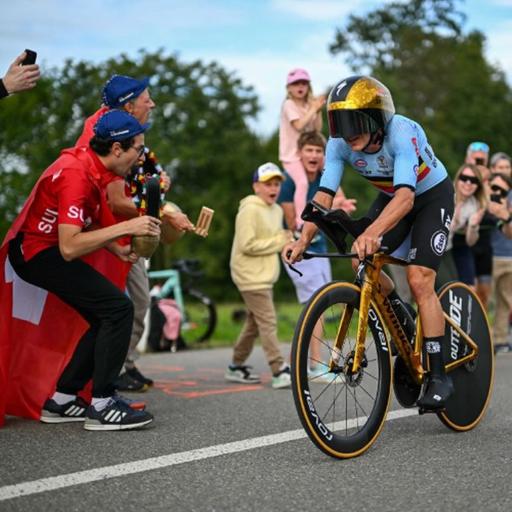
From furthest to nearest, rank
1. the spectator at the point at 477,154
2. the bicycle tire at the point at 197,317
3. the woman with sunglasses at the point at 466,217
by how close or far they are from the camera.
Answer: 1. the bicycle tire at the point at 197,317
2. the spectator at the point at 477,154
3. the woman with sunglasses at the point at 466,217

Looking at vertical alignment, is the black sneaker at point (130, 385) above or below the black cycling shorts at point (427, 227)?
below

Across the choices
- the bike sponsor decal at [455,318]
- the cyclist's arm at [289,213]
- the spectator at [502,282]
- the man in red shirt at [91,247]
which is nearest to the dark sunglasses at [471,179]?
the spectator at [502,282]

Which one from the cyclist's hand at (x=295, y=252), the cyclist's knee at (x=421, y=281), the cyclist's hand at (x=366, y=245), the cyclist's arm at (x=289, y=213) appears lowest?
the cyclist's knee at (x=421, y=281)

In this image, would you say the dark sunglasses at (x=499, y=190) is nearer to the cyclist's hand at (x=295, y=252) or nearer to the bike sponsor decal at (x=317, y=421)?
the cyclist's hand at (x=295, y=252)

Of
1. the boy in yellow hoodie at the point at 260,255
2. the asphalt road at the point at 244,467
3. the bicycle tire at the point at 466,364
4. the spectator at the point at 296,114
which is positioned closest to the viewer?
the asphalt road at the point at 244,467

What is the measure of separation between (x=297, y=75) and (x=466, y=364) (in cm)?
437

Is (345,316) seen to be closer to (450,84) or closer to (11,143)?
(11,143)

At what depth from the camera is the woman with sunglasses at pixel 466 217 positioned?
34.1 feet

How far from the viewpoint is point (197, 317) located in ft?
50.8

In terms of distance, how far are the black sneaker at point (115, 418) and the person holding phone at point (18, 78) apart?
1959 mm

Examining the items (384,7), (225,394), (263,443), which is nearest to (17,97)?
(225,394)

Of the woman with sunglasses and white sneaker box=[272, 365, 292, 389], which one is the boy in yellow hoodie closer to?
white sneaker box=[272, 365, 292, 389]

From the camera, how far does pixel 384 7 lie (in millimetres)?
53031

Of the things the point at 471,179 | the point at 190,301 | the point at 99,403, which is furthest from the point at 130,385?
the point at 190,301
